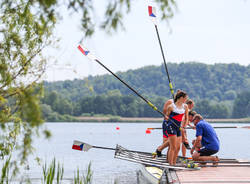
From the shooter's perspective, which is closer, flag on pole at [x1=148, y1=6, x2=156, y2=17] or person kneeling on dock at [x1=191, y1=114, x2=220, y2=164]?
person kneeling on dock at [x1=191, y1=114, x2=220, y2=164]

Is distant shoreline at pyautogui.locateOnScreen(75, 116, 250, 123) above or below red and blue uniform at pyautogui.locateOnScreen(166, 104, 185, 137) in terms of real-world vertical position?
below

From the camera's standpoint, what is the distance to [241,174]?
22.0 feet

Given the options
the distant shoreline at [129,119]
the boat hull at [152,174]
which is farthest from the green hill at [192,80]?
the boat hull at [152,174]

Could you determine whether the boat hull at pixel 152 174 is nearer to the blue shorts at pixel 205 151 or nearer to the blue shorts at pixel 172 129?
the blue shorts at pixel 172 129

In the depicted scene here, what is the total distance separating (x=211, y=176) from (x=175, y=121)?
111 cm

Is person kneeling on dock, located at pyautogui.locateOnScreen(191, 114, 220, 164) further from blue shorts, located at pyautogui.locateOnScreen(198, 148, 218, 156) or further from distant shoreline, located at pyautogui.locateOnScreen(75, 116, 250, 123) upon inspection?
distant shoreline, located at pyautogui.locateOnScreen(75, 116, 250, 123)

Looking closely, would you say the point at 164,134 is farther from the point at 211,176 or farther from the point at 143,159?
the point at 211,176

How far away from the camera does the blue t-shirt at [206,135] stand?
24.6 feet

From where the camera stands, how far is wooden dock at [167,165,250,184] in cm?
600

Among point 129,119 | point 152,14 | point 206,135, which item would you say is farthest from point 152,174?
point 129,119

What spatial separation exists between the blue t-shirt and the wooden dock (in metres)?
0.43

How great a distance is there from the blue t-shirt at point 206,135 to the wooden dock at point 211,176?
43cm

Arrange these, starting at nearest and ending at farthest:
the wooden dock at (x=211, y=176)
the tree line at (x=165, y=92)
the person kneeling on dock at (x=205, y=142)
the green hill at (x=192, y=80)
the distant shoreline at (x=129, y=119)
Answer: the wooden dock at (x=211, y=176) → the person kneeling on dock at (x=205, y=142) → the tree line at (x=165, y=92) → the distant shoreline at (x=129, y=119) → the green hill at (x=192, y=80)

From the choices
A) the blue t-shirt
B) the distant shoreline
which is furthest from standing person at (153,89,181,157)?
the distant shoreline
